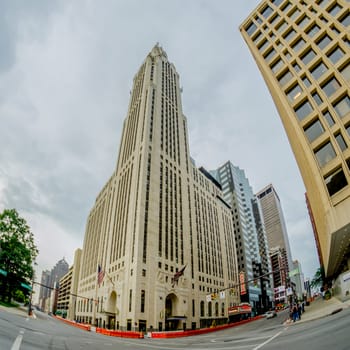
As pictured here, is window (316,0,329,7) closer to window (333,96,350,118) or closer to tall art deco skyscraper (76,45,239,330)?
window (333,96,350,118)

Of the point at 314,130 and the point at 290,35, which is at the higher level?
the point at 290,35

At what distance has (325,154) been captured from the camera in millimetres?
A: 25578

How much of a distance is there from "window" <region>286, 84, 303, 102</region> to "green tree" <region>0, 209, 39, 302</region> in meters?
49.5

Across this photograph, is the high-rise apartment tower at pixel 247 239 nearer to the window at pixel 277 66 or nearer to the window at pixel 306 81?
the window at pixel 277 66

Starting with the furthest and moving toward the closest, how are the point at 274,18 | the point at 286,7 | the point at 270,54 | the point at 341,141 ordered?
the point at 274,18
the point at 286,7
the point at 270,54
the point at 341,141

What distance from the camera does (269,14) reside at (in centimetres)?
3762

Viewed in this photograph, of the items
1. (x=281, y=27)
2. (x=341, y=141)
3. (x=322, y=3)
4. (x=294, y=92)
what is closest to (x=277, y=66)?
(x=294, y=92)

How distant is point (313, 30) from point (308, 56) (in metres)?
3.90

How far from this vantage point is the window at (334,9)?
29197 mm

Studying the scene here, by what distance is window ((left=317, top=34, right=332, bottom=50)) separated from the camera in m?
28.8

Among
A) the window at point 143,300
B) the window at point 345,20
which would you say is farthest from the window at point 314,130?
the window at point 143,300

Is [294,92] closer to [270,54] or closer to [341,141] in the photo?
[270,54]

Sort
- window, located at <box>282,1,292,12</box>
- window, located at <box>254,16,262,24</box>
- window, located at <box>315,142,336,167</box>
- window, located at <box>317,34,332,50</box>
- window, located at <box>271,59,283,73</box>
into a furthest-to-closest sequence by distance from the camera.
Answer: window, located at <box>254,16,262,24</box>
window, located at <box>282,1,292,12</box>
window, located at <box>271,59,283,73</box>
window, located at <box>317,34,332,50</box>
window, located at <box>315,142,336,167</box>

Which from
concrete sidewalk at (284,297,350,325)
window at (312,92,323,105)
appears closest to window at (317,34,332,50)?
window at (312,92,323,105)
